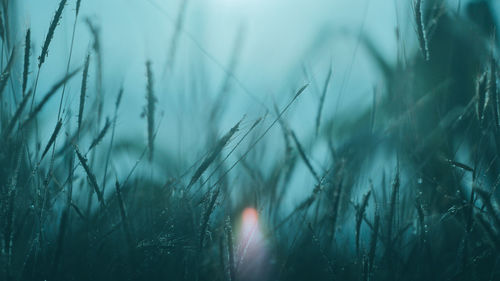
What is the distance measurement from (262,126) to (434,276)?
0.40m

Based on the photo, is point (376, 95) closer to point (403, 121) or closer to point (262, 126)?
point (403, 121)

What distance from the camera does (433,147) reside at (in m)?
0.99

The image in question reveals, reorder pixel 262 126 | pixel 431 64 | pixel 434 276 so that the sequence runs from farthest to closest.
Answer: pixel 431 64, pixel 262 126, pixel 434 276

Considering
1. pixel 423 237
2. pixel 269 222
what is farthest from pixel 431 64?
pixel 423 237

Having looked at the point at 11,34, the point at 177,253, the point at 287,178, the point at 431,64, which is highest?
the point at 431,64

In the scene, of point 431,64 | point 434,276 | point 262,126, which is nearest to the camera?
point 434,276

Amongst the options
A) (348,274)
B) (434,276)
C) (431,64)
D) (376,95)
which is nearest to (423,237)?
(434,276)

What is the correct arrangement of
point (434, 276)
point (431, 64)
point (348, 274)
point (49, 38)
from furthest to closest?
point (431, 64), point (348, 274), point (434, 276), point (49, 38)

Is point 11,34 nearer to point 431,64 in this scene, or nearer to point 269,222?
point 269,222

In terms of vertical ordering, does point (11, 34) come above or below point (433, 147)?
above

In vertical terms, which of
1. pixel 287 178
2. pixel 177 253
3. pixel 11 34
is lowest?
pixel 177 253

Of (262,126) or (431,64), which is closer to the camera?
(262,126)

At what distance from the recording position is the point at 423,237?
0.67m

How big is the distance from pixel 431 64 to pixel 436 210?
88 centimetres
